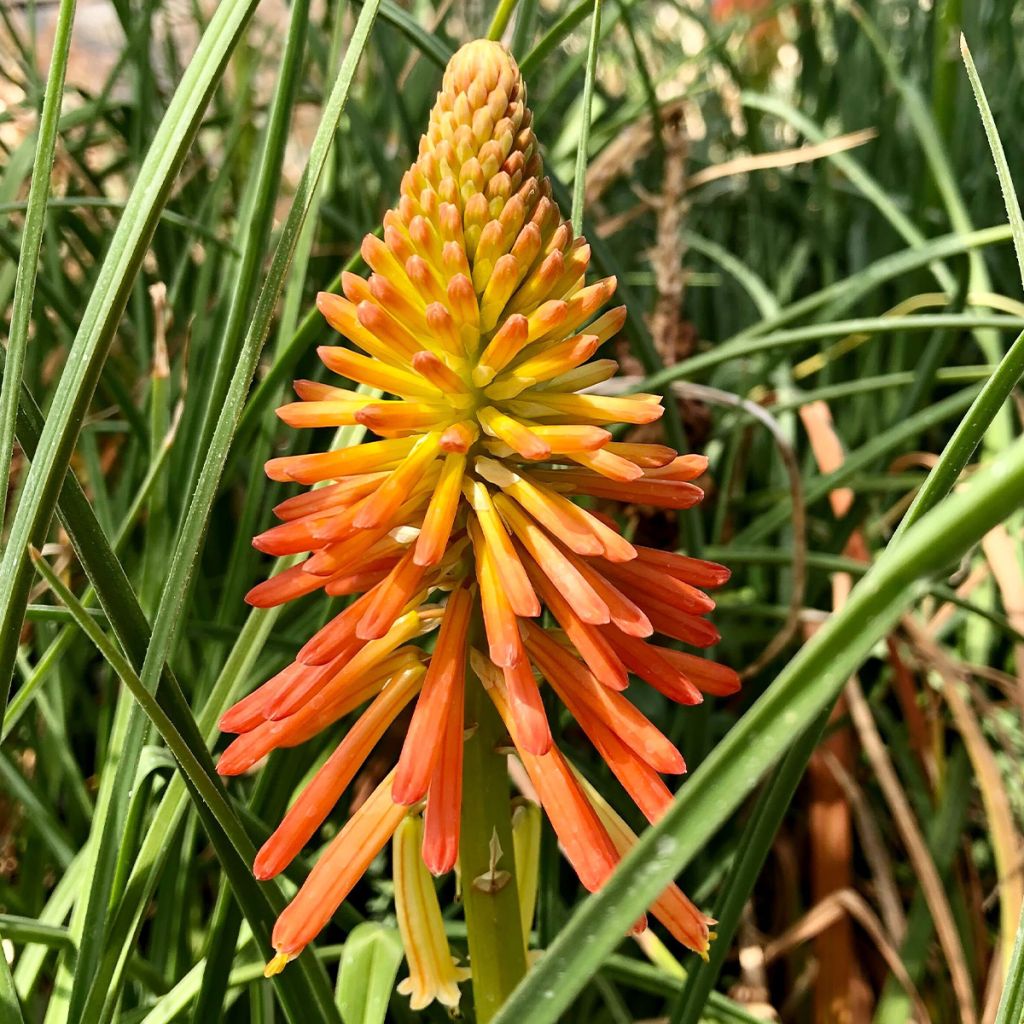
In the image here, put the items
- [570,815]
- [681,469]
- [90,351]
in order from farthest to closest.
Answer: [681,469]
[570,815]
[90,351]

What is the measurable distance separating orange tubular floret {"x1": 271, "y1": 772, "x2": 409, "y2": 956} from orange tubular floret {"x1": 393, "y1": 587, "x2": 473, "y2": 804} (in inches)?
2.3

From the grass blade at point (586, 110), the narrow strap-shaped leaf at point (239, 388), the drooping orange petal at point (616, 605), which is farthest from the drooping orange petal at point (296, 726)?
the grass blade at point (586, 110)

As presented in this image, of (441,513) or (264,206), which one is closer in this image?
(441,513)

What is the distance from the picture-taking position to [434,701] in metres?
0.72

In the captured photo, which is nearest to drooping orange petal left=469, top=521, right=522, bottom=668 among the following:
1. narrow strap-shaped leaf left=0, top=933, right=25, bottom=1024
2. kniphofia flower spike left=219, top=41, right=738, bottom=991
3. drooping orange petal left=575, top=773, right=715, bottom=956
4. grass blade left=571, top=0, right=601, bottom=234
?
kniphofia flower spike left=219, top=41, right=738, bottom=991

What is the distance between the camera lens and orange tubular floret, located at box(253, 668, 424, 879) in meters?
0.72

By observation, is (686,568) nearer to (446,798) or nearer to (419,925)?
(446,798)

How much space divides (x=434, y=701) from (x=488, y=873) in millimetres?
155

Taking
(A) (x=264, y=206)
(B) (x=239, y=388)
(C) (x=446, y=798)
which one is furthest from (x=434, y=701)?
(A) (x=264, y=206)

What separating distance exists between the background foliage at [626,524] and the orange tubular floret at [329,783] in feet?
0.10

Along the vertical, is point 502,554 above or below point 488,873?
above

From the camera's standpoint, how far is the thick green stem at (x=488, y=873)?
75cm

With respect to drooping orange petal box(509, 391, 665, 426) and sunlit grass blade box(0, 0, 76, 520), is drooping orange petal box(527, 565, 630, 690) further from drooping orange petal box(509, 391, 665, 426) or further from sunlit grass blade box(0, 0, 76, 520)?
sunlit grass blade box(0, 0, 76, 520)

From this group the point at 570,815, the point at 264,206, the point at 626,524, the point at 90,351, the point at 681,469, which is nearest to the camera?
the point at 90,351
